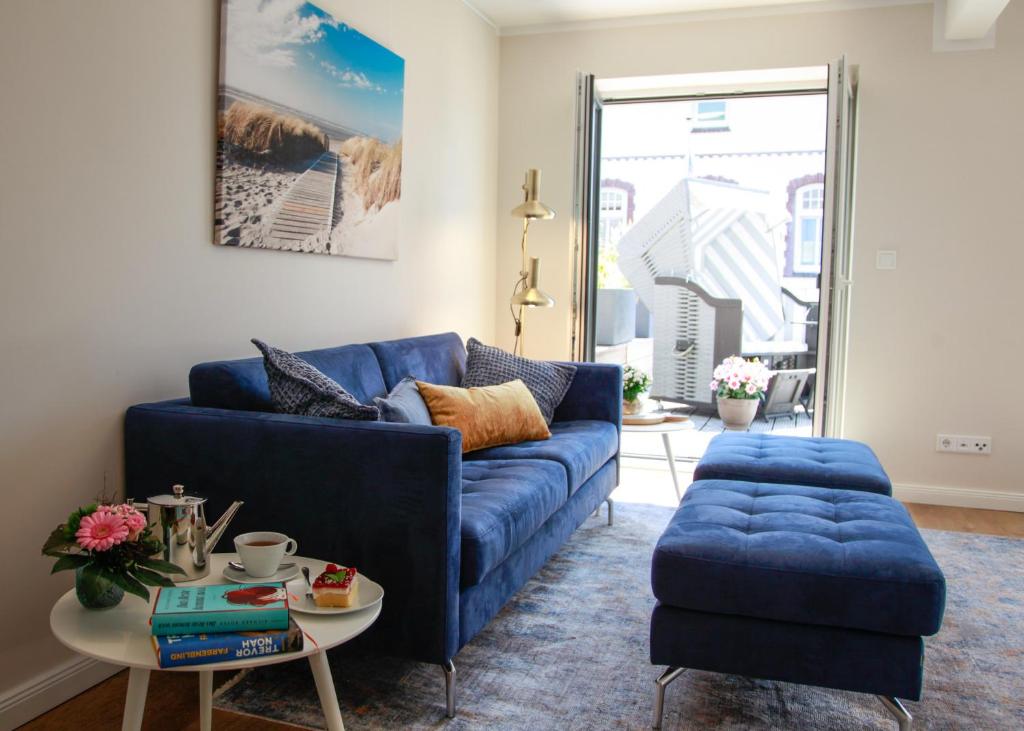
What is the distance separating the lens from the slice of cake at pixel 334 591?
1.62 metres

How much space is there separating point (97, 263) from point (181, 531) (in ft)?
2.90

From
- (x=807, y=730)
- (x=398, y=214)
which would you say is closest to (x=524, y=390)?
(x=398, y=214)

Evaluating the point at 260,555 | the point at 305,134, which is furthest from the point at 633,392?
the point at 260,555

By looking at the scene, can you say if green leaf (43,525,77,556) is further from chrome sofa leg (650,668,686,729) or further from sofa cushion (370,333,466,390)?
sofa cushion (370,333,466,390)

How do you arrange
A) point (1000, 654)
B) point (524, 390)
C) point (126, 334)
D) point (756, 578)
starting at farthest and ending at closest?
point (524, 390) < point (1000, 654) < point (126, 334) < point (756, 578)

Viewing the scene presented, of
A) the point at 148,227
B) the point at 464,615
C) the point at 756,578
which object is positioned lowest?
the point at 464,615

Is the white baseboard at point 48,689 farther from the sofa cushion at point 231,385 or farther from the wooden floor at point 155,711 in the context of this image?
the sofa cushion at point 231,385

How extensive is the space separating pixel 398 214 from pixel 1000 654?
2.77m

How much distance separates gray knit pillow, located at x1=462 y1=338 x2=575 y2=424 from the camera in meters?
3.67

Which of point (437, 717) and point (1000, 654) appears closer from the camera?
point (437, 717)

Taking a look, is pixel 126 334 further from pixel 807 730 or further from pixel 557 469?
pixel 807 730

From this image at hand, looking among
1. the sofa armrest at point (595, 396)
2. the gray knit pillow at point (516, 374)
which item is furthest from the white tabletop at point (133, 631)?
the sofa armrest at point (595, 396)

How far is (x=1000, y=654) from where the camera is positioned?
8.43ft

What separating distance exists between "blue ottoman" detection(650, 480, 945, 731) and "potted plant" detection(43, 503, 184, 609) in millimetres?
1142
